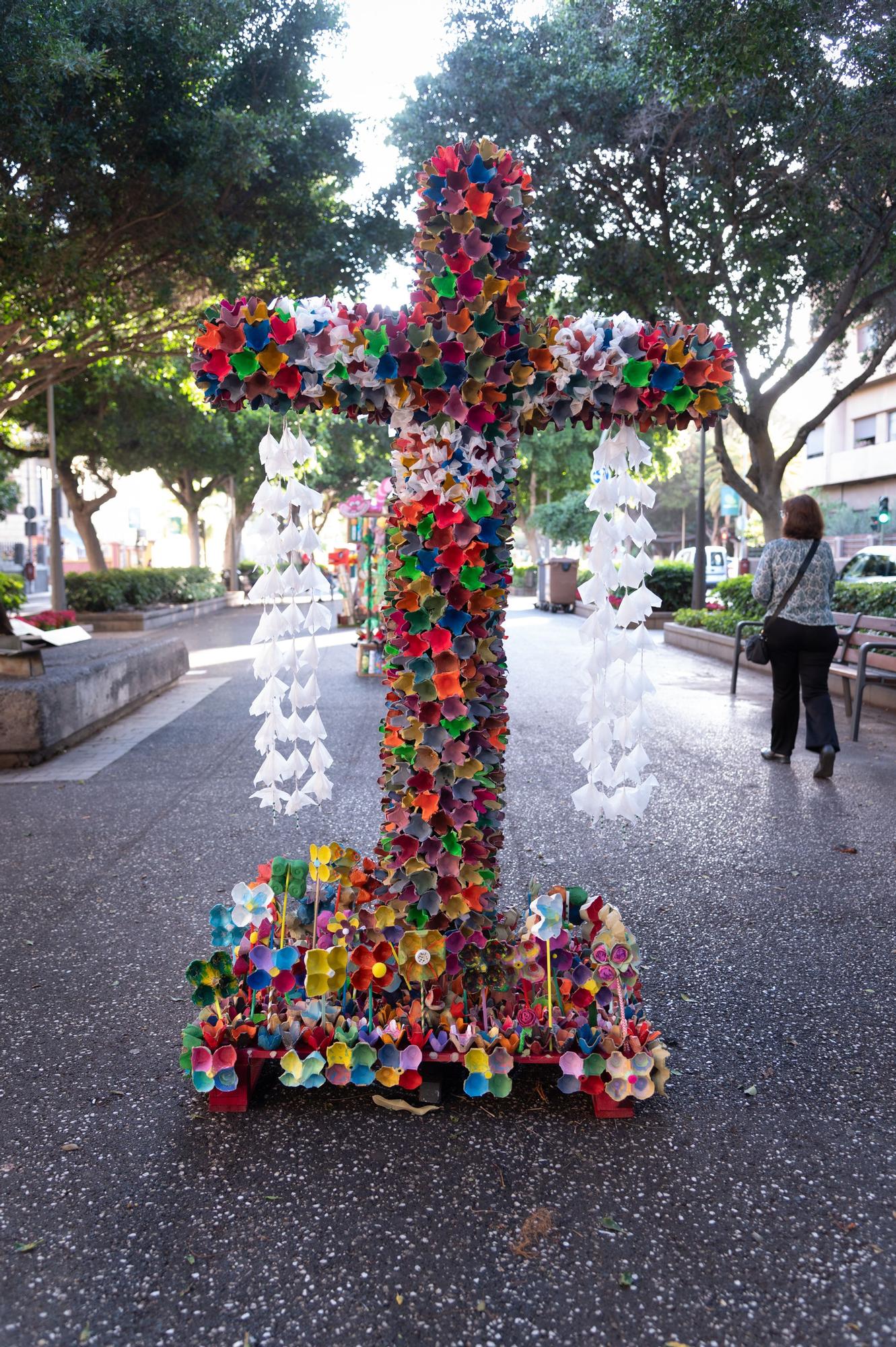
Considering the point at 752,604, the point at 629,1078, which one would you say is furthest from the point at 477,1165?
the point at 752,604

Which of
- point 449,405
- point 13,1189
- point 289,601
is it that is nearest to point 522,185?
point 449,405

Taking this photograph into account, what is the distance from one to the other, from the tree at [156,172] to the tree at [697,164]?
64.8 inches

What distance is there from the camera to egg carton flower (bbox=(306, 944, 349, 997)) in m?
2.80

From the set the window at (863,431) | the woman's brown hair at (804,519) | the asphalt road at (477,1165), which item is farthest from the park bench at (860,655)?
the window at (863,431)

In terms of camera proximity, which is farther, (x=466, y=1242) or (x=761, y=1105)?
(x=761, y=1105)

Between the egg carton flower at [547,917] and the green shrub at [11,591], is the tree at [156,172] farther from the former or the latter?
the egg carton flower at [547,917]

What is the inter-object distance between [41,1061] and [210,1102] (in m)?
0.63

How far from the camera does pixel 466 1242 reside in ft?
7.26

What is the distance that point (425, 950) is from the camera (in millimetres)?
2859

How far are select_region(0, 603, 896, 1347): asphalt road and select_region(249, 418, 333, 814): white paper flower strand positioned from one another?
3.08 ft

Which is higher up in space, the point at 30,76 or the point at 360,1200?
the point at 30,76

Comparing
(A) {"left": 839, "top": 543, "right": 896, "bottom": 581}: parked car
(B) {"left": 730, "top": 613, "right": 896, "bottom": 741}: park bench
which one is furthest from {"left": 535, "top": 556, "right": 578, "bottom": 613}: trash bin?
(B) {"left": 730, "top": 613, "right": 896, "bottom": 741}: park bench

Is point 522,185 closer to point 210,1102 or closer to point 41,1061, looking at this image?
point 210,1102

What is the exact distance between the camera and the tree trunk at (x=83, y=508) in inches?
945
